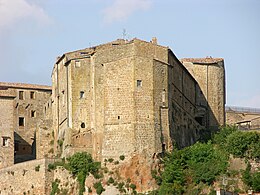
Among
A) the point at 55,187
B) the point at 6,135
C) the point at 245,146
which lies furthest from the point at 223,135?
the point at 6,135

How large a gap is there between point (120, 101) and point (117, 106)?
504 millimetres

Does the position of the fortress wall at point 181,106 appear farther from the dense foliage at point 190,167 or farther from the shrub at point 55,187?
the shrub at point 55,187

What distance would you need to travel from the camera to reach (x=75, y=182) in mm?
66000

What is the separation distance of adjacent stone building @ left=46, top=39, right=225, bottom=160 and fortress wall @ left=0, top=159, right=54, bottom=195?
8.44 ft

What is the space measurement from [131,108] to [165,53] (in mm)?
5872

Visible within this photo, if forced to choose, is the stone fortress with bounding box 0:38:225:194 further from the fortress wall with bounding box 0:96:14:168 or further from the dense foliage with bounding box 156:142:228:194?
the dense foliage with bounding box 156:142:228:194

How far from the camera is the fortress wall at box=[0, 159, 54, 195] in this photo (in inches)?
2687

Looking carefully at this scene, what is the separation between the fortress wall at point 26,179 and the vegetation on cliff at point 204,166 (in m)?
10.2

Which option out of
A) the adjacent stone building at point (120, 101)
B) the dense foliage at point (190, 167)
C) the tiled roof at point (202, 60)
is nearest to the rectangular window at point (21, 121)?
the adjacent stone building at point (120, 101)

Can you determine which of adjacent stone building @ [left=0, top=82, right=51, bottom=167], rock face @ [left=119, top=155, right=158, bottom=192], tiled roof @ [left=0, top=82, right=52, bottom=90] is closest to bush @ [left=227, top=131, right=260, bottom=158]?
rock face @ [left=119, top=155, right=158, bottom=192]

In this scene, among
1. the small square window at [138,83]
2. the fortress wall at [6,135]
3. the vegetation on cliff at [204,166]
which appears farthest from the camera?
the fortress wall at [6,135]

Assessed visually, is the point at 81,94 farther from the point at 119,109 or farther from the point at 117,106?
the point at 119,109

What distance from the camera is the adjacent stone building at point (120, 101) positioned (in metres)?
63.9

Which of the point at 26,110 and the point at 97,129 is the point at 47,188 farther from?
the point at 26,110
